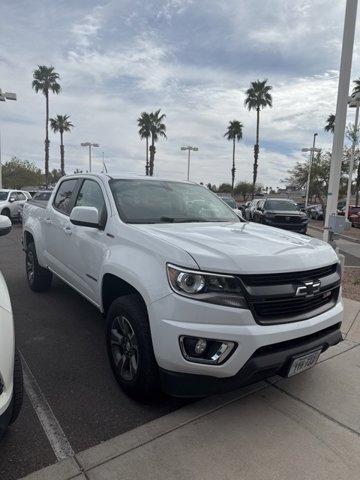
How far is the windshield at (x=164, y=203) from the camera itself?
375cm

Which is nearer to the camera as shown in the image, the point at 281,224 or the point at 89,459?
the point at 89,459

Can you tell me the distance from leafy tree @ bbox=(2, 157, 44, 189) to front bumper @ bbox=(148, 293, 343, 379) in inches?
2564

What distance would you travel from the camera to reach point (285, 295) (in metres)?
2.72

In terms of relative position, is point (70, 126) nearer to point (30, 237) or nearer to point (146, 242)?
point (30, 237)

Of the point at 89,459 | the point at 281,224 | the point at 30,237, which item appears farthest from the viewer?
the point at 281,224

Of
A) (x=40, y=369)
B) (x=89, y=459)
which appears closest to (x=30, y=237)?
(x=40, y=369)

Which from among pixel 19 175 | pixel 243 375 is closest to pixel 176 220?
pixel 243 375

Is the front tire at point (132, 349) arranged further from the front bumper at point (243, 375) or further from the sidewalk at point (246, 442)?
the sidewalk at point (246, 442)

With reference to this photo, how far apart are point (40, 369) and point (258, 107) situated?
46411 millimetres

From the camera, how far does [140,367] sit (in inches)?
113

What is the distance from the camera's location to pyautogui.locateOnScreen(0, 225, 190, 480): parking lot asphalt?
261 centimetres

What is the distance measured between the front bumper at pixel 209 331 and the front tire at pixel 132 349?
24cm

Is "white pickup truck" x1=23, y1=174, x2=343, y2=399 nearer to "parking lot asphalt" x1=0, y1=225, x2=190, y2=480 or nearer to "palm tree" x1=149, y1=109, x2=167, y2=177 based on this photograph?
"parking lot asphalt" x1=0, y1=225, x2=190, y2=480

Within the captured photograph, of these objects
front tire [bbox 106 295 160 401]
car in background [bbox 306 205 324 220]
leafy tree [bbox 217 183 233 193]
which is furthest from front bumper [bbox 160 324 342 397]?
leafy tree [bbox 217 183 233 193]
